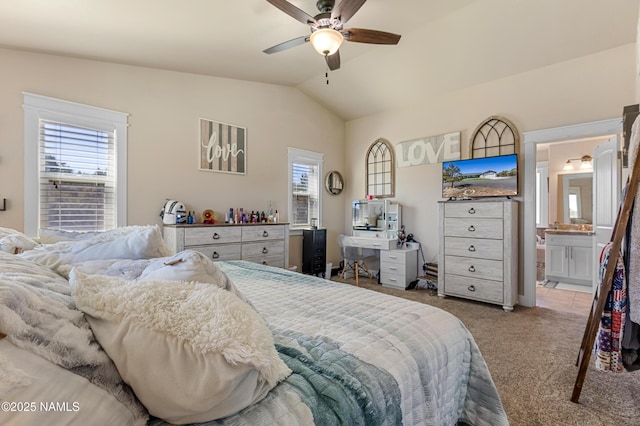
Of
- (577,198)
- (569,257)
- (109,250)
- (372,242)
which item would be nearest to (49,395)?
(109,250)

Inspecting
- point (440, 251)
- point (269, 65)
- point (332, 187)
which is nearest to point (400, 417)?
point (440, 251)

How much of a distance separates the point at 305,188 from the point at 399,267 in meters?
1.98

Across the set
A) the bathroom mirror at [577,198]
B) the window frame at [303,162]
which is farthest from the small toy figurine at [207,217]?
the bathroom mirror at [577,198]

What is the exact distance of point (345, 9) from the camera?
223 cm

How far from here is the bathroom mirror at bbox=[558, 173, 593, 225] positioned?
5391mm

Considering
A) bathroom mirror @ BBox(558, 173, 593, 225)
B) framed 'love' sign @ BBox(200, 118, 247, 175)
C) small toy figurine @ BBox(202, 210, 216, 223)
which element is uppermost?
→ framed 'love' sign @ BBox(200, 118, 247, 175)

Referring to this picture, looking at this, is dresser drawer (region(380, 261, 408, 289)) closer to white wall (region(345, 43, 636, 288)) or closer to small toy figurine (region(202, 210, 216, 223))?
white wall (region(345, 43, 636, 288))

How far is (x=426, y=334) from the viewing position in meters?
1.16

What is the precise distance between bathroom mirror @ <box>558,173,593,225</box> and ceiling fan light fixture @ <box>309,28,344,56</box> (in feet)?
18.8

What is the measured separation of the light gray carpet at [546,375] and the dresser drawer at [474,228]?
90cm

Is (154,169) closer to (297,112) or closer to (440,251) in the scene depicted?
(297,112)

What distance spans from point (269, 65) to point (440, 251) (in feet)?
10.6

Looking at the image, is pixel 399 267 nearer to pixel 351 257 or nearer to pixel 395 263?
pixel 395 263

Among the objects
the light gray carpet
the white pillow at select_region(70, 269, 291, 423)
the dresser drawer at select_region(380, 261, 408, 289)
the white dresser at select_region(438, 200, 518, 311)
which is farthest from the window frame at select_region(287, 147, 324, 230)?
the white pillow at select_region(70, 269, 291, 423)
